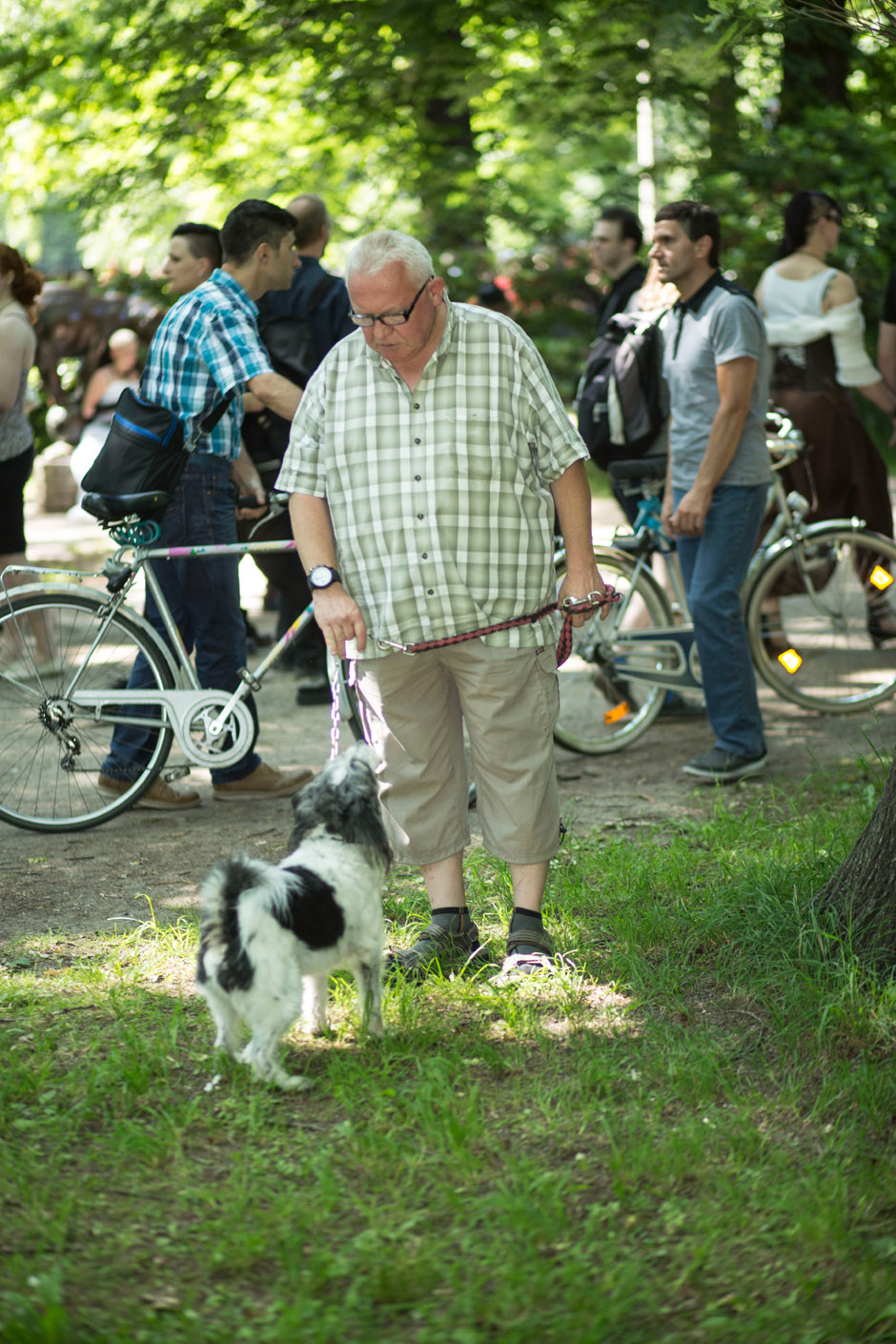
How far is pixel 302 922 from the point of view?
10.4 feet

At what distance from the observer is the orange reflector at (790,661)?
21.6 feet

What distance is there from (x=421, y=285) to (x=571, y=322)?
13236 millimetres

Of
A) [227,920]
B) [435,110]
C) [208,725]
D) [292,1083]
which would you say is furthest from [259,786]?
[435,110]

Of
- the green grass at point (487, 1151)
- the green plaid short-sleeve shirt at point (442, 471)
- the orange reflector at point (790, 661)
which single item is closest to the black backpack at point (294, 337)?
the orange reflector at point (790, 661)

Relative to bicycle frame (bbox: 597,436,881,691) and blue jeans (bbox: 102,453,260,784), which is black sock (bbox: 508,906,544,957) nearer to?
blue jeans (bbox: 102,453,260,784)

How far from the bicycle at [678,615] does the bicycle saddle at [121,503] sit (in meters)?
1.93

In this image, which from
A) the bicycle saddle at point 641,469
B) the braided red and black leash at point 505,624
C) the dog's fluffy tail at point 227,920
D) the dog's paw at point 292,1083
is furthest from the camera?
the bicycle saddle at point 641,469

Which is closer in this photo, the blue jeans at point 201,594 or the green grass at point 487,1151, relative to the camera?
the green grass at point 487,1151

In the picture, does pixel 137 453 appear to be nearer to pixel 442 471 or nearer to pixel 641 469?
pixel 442 471

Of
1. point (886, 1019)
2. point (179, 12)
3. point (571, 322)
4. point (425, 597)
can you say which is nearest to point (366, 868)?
point (425, 597)

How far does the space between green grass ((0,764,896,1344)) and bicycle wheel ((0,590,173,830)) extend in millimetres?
1217

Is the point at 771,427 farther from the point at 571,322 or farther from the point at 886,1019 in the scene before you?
the point at 571,322

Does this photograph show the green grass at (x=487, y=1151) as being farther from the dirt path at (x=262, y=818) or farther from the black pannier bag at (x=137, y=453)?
the black pannier bag at (x=137, y=453)

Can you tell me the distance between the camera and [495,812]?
3928mm
